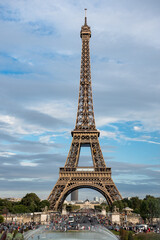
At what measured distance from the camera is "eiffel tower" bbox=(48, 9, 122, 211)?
77.2 meters

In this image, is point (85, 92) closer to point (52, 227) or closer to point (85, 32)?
point (85, 32)

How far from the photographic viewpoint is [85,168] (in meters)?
81.6

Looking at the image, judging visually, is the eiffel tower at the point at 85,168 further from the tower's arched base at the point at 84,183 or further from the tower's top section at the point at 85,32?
the tower's top section at the point at 85,32

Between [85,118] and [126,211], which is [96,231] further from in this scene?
[85,118]

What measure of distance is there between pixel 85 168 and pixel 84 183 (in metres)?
4.66

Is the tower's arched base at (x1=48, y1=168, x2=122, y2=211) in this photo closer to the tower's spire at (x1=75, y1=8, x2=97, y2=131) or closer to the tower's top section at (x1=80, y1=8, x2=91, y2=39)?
the tower's spire at (x1=75, y1=8, x2=97, y2=131)

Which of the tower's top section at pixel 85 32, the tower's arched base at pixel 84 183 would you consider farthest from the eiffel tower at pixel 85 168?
the tower's top section at pixel 85 32

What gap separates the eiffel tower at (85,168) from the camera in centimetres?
7725

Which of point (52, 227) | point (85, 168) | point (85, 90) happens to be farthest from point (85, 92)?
point (52, 227)

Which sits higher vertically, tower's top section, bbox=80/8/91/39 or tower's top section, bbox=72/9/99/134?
tower's top section, bbox=80/8/91/39

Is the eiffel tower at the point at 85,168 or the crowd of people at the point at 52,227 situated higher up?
the eiffel tower at the point at 85,168

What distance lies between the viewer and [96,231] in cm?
3916

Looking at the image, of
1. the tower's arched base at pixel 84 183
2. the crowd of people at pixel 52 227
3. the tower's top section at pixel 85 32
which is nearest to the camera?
the crowd of people at pixel 52 227

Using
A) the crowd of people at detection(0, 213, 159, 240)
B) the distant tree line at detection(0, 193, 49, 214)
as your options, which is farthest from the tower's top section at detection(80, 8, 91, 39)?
the crowd of people at detection(0, 213, 159, 240)
